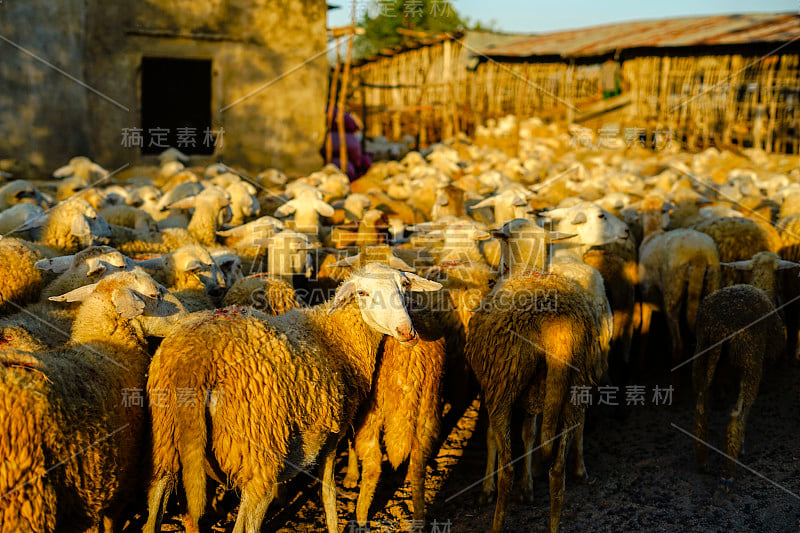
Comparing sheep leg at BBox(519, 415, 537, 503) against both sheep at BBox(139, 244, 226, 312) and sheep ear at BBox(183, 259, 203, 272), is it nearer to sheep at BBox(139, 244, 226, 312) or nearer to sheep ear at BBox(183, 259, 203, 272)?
sheep at BBox(139, 244, 226, 312)

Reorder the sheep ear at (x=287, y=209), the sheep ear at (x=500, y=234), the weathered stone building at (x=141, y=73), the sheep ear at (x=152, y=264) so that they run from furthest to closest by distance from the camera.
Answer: the weathered stone building at (x=141, y=73)
the sheep ear at (x=287, y=209)
the sheep ear at (x=500, y=234)
the sheep ear at (x=152, y=264)

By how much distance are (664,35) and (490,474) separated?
20.2 meters

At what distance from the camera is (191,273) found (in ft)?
17.3

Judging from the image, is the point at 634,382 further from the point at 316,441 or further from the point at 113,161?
the point at 113,161

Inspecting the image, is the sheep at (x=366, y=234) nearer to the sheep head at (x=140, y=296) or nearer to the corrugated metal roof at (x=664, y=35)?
the sheep head at (x=140, y=296)

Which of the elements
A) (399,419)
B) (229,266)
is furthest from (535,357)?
(229,266)

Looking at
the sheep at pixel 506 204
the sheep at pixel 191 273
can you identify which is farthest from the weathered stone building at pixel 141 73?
the sheep at pixel 191 273

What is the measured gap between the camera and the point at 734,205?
29.8 feet

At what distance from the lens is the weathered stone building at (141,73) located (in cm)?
1096

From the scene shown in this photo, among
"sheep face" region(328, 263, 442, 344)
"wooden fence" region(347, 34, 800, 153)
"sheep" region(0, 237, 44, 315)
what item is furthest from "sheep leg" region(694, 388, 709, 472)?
"wooden fence" region(347, 34, 800, 153)

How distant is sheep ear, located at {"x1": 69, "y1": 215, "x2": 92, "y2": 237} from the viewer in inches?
227

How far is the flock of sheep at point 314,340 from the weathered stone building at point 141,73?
13.3 ft

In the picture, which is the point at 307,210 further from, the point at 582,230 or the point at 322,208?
the point at 582,230

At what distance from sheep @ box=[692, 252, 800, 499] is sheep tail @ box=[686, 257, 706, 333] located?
3.66 feet
